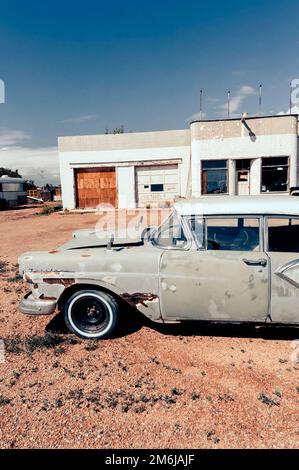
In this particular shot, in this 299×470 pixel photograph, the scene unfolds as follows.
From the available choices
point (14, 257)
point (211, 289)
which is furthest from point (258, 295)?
point (14, 257)

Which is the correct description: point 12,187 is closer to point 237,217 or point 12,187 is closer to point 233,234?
point 233,234

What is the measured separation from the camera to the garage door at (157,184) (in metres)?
19.4

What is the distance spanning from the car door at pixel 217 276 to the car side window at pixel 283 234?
127 millimetres

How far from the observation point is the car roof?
3.54m

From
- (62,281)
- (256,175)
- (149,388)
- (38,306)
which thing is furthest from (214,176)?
(149,388)

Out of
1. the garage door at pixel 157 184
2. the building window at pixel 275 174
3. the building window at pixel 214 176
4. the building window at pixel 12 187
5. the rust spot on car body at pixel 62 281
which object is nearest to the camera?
the rust spot on car body at pixel 62 281

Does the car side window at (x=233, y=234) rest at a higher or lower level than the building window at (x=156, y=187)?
lower

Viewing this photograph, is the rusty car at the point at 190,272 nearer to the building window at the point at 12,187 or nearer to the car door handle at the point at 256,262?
the car door handle at the point at 256,262

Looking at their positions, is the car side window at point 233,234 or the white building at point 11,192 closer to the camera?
the car side window at point 233,234

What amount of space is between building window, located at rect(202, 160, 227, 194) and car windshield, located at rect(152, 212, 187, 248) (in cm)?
1440

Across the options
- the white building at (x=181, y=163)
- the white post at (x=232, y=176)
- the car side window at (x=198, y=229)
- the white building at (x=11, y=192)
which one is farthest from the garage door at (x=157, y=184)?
the car side window at (x=198, y=229)

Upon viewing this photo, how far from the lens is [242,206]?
3639mm

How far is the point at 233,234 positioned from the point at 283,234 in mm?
552

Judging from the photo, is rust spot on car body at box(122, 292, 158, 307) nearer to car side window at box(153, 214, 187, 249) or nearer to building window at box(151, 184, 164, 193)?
car side window at box(153, 214, 187, 249)
